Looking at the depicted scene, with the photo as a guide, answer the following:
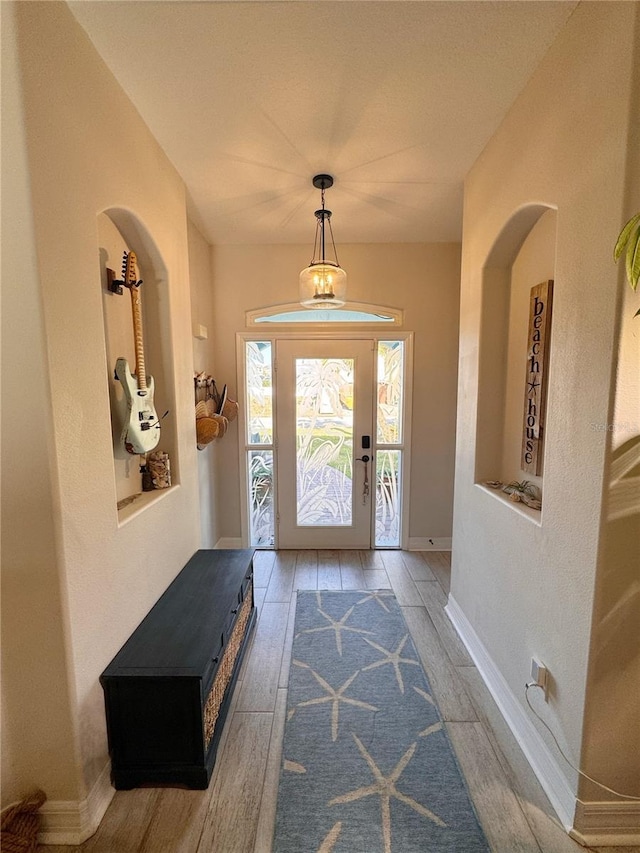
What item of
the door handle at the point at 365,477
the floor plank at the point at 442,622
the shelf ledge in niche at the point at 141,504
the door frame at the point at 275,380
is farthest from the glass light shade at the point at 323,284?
the floor plank at the point at 442,622

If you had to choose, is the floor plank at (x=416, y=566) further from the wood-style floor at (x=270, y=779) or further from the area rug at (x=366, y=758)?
the area rug at (x=366, y=758)

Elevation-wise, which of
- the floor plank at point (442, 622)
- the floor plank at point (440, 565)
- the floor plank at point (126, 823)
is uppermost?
the floor plank at point (440, 565)

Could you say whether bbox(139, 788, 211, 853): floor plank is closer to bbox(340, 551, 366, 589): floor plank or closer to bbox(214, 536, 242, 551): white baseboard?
bbox(340, 551, 366, 589): floor plank

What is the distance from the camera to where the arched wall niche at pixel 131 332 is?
5.41ft

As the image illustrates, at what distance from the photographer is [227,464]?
Answer: 3.45 metres

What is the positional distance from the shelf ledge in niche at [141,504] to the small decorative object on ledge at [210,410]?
718mm

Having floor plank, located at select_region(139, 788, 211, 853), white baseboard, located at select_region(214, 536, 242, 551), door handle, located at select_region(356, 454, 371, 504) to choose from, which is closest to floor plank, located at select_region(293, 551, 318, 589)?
white baseboard, located at select_region(214, 536, 242, 551)

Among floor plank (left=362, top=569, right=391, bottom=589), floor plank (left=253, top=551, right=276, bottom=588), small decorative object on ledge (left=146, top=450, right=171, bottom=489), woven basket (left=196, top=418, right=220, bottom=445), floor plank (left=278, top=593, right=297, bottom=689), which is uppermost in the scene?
woven basket (left=196, top=418, right=220, bottom=445)

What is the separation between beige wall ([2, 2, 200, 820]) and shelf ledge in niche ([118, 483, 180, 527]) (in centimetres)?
5

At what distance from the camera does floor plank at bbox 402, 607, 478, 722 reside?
175 cm

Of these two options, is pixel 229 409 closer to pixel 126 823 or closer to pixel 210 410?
pixel 210 410

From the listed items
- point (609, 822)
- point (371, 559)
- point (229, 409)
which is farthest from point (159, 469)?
point (609, 822)

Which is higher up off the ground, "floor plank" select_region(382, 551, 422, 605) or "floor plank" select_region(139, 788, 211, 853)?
"floor plank" select_region(382, 551, 422, 605)

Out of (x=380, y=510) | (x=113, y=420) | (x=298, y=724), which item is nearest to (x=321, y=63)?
(x=113, y=420)
